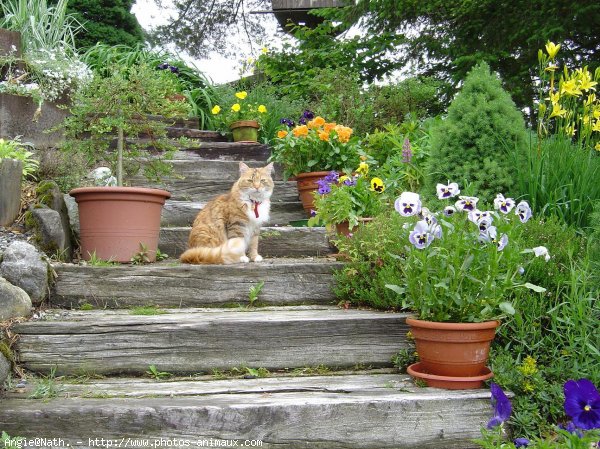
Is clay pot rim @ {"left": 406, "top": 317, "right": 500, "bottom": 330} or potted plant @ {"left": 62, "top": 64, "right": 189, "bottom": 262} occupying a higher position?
potted plant @ {"left": 62, "top": 64, "right": 189, "bottom": 262}

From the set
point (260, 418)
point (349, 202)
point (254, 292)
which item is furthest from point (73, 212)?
point (260, 418)

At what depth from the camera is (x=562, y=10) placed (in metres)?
5.95

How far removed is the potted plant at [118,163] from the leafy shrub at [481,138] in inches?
76.8

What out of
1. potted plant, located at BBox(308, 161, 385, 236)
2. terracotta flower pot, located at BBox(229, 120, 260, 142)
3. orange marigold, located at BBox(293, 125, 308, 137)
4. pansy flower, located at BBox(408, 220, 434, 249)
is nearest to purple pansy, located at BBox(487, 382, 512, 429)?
pansy flower, located at BBox(408, 220, 434, 249)

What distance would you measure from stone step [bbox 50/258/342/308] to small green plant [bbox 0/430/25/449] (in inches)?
45.5

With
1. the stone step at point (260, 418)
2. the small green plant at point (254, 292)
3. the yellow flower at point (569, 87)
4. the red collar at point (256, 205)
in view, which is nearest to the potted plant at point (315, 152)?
the red collar at point (256, 205)

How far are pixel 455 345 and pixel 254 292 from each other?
1347mm

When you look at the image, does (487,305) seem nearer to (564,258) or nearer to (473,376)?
(473,376)

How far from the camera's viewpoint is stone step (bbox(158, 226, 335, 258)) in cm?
434

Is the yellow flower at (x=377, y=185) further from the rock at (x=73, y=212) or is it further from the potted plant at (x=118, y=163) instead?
the rock at (x=73, y=212)

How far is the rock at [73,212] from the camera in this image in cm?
395

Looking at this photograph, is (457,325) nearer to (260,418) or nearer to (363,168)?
(260,418)

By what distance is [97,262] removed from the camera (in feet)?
11.7

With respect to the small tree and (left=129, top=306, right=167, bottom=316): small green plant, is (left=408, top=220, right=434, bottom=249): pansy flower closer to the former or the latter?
(left=129, top=306, right=167, bottom=316): small green plant
